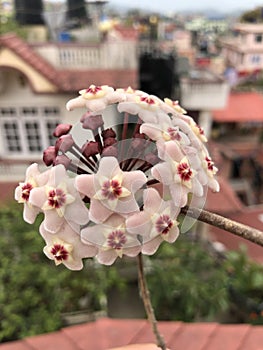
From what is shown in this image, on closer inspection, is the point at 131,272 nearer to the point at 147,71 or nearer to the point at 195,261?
the point at 195,261

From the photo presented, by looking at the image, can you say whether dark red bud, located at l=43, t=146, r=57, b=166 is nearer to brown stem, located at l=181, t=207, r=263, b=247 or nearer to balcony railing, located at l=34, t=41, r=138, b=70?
brown stem, located at l=181, t=207, r=263, b=247

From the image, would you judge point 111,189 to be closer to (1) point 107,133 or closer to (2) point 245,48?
(1) point 107,133

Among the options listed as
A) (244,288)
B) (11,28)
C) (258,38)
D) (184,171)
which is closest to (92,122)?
(184,171)

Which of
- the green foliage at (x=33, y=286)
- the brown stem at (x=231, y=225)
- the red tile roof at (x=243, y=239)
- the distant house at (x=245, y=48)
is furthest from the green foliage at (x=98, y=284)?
the distant house at (x=245, y=48)

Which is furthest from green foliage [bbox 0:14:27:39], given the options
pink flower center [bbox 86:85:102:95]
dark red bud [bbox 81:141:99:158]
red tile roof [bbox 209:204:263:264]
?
dark red bud [bbox 81:141:99:158]

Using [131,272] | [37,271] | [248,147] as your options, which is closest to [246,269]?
[131,272]

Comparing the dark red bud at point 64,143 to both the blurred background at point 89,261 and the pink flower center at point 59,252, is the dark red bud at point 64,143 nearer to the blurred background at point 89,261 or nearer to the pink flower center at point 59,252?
the pink flower center at point 59,252

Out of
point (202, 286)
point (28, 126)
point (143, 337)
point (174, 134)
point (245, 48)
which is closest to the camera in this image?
point (174, 134)
